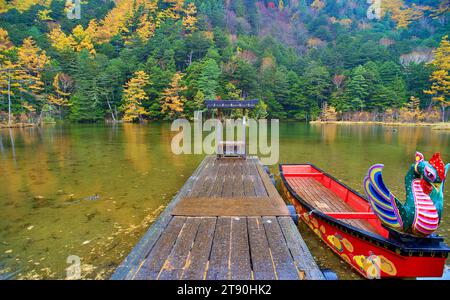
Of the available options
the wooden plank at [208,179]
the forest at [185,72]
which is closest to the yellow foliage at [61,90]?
the forest at [185,72]

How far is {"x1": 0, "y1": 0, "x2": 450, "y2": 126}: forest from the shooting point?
44.3 metres

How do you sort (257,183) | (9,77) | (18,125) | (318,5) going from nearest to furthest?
(257,183)
(18,125)
(9,77)
(318,5)

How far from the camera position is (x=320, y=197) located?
6.77 metres

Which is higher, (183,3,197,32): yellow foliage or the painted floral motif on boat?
(183,3,197,32): yellow foliage

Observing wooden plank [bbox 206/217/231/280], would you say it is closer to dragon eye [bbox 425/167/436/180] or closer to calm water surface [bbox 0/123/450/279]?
calm water surface [bbox 0/123/450/279]

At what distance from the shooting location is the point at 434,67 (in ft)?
157

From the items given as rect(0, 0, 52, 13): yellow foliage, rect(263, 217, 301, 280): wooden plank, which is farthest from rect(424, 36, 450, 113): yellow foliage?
Answer: rect(0, 0, 52, 13): yellow foliage

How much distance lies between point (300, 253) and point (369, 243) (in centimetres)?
129

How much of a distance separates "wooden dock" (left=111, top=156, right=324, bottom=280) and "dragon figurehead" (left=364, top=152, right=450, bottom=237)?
47.1 inches

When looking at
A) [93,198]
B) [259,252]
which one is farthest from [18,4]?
Answer: [259,252]

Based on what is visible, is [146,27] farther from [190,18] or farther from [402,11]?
[402,11]

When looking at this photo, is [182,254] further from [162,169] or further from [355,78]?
[355,78]

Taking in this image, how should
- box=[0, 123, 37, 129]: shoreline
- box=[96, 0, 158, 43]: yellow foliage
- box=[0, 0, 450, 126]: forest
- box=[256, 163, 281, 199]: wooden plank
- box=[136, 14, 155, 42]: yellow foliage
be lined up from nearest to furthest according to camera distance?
box=[256, 163, 281, 199]: wooden plank < box=[0, 123, 37, 129]: shoreline < box=[0, 0, 450, 126]: forest < box=[136, 14, 155, 42]: yellow foliage < box=[96, 0, 158, 43]: yellow foliage

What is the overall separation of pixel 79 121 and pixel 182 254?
50285 millimetres
